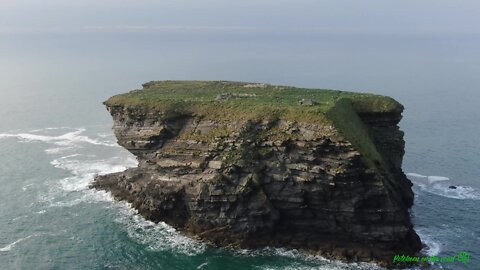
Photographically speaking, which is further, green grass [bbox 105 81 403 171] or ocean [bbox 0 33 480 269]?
green grass [bbox 105 81 403 171]

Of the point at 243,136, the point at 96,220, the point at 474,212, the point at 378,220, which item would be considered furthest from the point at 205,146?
the point at 474,212

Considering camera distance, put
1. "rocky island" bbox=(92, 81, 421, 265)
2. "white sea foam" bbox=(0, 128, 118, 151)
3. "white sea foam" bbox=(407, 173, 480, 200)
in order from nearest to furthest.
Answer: "rocky island" bbox=(92, 81, 421, 265), "white sea foam" bbox=(407, 173, 480, 200), "white sea foam" bbox=(0, 128, 118, 151)

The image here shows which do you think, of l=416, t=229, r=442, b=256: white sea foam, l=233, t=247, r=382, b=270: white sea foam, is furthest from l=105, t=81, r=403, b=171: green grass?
l=233, t=247, r=382, b=270: white sea foam

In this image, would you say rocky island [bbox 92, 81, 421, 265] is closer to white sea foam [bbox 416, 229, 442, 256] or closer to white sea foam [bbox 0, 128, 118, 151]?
white sea foam [bbox 416, 229, 442, 256]

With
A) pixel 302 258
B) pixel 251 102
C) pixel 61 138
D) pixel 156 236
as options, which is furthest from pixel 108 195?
pixel 61 138

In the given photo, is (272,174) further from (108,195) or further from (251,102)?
(108,195)
